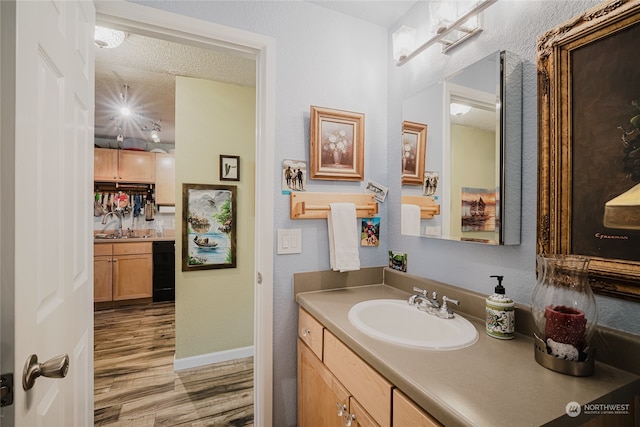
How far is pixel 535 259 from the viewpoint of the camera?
1.05m

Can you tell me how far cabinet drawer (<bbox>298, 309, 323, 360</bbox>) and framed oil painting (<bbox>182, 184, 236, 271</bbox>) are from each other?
1330 millimetres

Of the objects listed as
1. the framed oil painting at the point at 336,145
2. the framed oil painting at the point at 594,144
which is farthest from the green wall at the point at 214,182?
the framed oil painting at the point at 594,144

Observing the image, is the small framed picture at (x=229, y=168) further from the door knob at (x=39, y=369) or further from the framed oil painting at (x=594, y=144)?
the framed oil painting at (x=594, y=144)

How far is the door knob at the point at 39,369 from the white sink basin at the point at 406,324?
0.85 meters

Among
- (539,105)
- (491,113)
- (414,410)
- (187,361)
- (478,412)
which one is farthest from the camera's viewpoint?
(187,361)

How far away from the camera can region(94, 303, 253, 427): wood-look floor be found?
1.88 meters

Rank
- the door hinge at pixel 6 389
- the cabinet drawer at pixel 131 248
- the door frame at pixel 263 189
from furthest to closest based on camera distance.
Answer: the cabinet drawer at pixel 131 248 → the door frame at pixel 263 189 → the door hinge at pixel 6 389

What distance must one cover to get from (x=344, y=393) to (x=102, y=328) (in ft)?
11.0

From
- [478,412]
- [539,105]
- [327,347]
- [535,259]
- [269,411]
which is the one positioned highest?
[539,105]

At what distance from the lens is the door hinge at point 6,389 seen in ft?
1.86

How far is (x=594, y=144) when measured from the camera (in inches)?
35.2

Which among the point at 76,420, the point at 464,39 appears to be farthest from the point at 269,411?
the point at 464,39

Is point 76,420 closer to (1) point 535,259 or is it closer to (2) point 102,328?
(1) point 535,259

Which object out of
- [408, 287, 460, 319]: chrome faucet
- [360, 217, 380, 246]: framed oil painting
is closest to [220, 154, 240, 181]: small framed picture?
[360, 217, 380, 246]: framed oil painting
